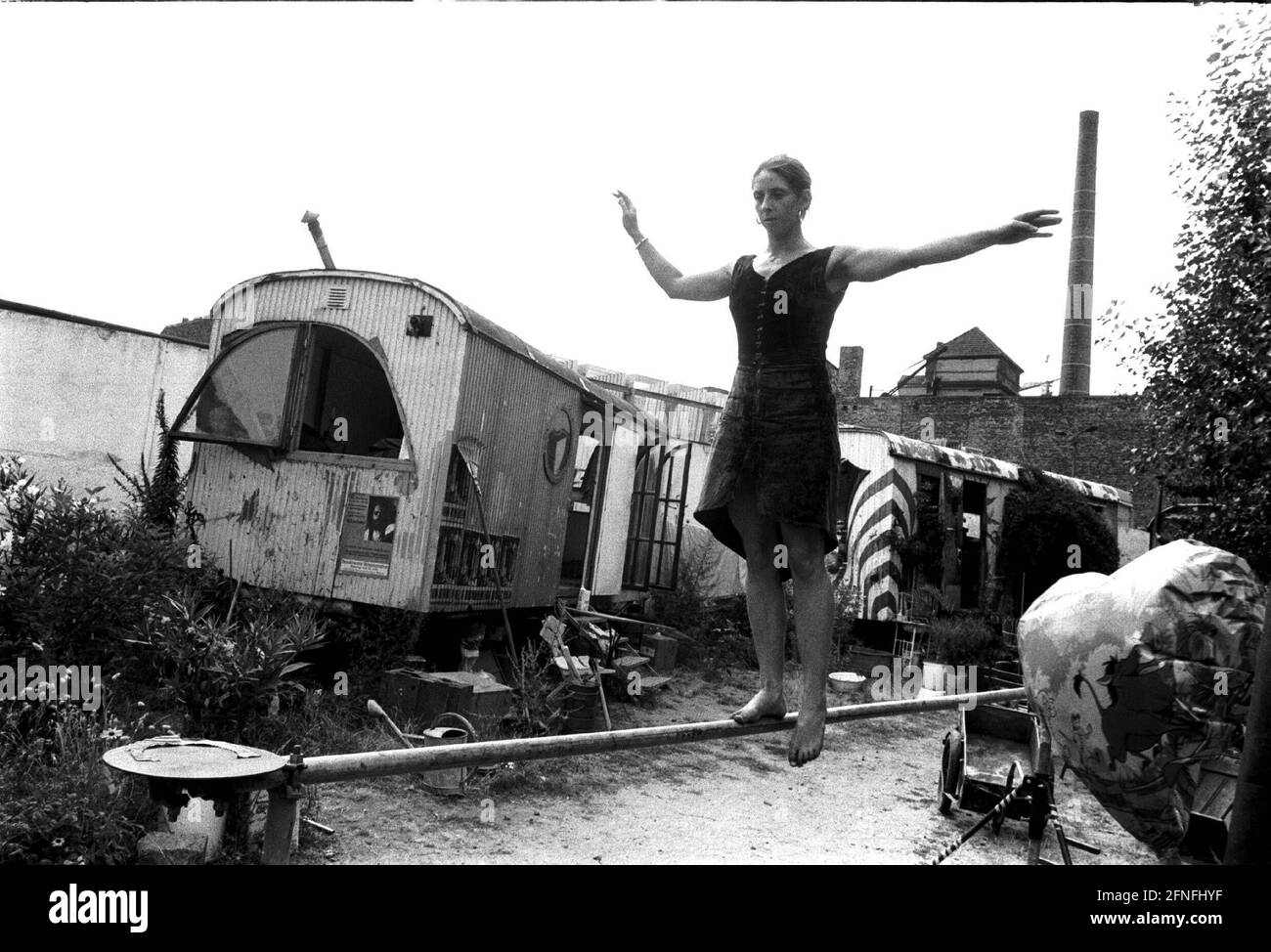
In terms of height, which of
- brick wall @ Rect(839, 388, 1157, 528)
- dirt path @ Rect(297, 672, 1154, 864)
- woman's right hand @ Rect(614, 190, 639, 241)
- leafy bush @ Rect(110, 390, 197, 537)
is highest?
brick wall @ Rect(839, 388, 1157, 528)

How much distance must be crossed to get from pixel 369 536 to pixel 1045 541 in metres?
13.1

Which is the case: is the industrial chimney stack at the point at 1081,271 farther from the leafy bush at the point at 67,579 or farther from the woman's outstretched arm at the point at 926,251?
the woman's outstretched arm at the point at 926,251

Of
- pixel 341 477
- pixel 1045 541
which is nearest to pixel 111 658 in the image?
pixel 341 477

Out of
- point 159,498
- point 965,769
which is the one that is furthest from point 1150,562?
point 159,498

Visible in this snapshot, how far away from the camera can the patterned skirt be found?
3082 mm

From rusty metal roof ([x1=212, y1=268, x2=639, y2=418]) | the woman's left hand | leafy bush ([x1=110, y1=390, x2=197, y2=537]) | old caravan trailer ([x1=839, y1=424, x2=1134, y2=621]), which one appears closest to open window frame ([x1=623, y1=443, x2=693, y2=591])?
old caravan trailer ([x1=839, y1=424, x2=1134, y2=621])

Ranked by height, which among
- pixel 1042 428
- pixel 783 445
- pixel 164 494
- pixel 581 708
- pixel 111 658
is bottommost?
pixel 581 708

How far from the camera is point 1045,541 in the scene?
17031mm

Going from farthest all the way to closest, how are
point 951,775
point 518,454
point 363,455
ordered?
point 518,454 < point 363,455 < point 951,775

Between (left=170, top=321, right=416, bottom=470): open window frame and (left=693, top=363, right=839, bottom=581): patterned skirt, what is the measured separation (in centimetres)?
550

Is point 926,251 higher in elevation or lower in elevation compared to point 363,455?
higher

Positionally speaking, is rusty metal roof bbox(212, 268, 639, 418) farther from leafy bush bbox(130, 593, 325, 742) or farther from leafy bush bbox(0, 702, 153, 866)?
leafy bush bbox(0, 702, 153, 866)

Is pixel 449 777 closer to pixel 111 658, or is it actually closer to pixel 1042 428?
pixel 111 658

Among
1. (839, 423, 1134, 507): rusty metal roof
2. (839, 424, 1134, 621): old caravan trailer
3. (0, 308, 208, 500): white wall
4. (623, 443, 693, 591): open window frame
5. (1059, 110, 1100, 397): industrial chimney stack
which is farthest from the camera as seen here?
(1059, 110, 1100, 397): industrial chimney stack
